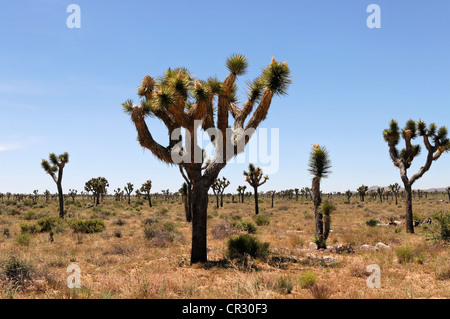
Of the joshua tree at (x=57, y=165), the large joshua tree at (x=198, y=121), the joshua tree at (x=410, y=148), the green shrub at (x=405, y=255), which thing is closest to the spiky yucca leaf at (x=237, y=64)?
the large joshua tree at (x=198, y=121)

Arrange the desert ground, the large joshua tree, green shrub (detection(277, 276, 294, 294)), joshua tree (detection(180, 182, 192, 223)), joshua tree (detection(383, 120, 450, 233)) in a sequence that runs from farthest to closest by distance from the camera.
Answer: joshua tree (detection(180, 182, 192, 223)) → joshua tree (detection(383, 120, 450, 233)) → the large joshua tree → green shrub (detection(277, 276, 294, 294)) → the desert ground

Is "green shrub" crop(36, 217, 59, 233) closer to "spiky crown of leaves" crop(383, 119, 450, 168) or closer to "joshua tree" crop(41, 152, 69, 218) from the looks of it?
"joshua tree" crop(41, 152, 69, 218)

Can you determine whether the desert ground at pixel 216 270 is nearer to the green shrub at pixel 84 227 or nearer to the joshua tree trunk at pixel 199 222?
the joshua tree trunk at pixel 199 222

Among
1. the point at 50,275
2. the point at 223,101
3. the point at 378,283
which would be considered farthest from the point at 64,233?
the point at 378,283

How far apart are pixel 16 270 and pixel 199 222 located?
5573mm

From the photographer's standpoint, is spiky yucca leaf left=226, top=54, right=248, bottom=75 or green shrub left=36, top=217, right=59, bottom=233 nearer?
spiky yucca leaf left=226, top=54, right=248, bottom=75

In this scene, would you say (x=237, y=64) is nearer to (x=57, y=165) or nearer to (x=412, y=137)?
(x=412, y=137)

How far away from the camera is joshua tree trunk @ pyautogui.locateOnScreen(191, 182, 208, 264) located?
1042 centimetres

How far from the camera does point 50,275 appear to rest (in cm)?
784

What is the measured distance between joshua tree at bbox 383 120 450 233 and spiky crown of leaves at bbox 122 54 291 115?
13.3 metres

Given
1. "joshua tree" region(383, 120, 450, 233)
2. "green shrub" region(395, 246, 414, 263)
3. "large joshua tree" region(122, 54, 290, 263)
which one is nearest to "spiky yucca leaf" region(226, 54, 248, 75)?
"large joshua tree" region(122, 54, 290, 263)

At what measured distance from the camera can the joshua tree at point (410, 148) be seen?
18.4 meters
